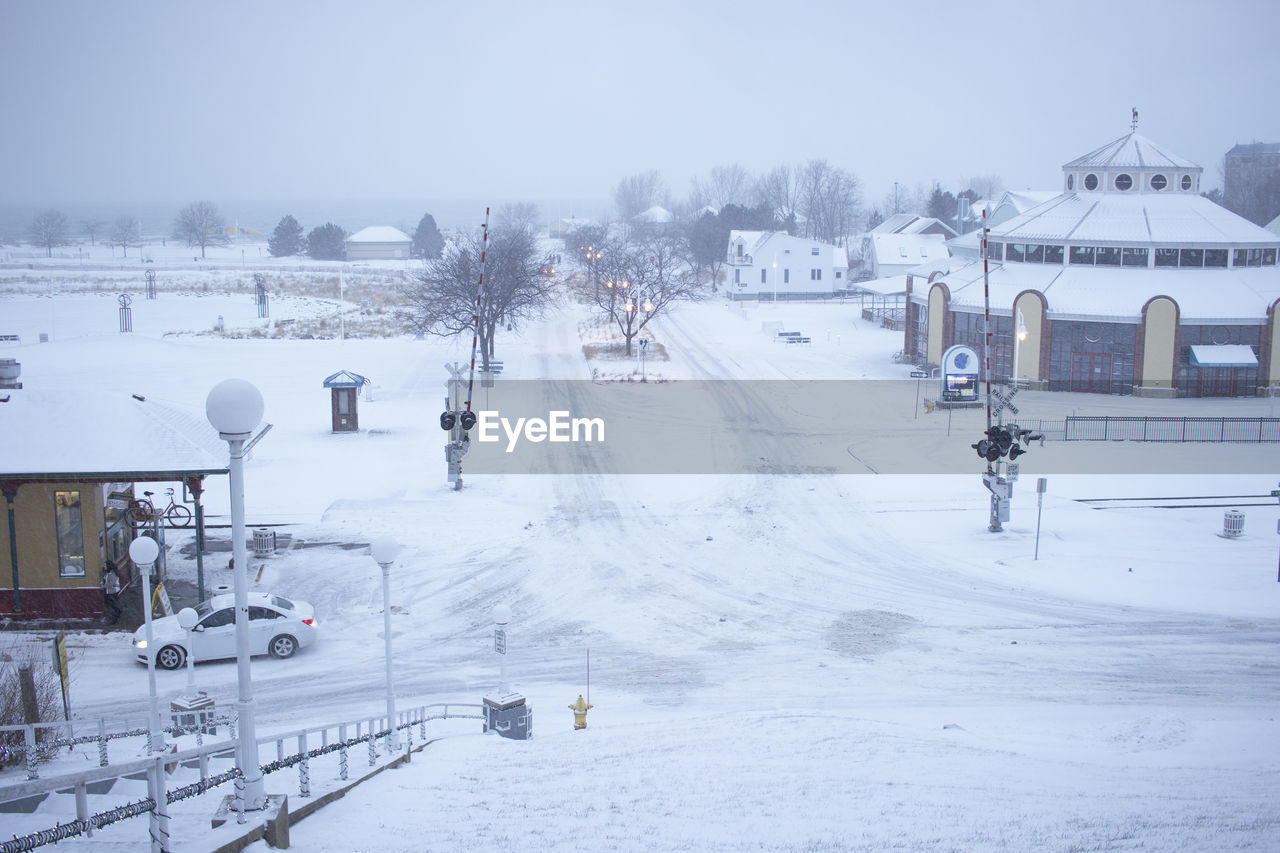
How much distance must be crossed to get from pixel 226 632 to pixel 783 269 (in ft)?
246

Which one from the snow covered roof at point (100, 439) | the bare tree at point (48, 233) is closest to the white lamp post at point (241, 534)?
the snow covered roof at point (100, 439)

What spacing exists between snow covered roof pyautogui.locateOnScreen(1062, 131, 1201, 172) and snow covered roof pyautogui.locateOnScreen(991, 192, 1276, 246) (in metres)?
1.52

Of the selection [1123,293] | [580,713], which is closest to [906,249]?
[1123,293]

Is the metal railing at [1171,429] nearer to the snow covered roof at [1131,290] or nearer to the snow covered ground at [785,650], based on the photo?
the snow covered ground at [785,650]

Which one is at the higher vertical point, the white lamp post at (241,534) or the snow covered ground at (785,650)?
the white lamp post at (241,534)

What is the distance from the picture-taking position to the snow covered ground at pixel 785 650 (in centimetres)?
1124

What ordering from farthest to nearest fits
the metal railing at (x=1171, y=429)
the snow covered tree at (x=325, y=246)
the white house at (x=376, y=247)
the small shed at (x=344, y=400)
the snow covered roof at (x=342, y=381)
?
the snow covered tree at (x=325, y=246) → the white house at (x=376, y=247) → the metal railing at (x=1171, y=429) → the small shed at (x=344, y=400) → the snow covered roof at (x=342, y=381)

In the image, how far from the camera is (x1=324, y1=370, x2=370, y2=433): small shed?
36.4 m

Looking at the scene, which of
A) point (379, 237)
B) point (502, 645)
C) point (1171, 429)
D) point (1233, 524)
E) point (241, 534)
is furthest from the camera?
point (379, 237)

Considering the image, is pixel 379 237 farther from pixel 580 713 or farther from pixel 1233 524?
pixel 580 713

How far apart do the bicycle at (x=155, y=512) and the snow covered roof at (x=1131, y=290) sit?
37.7 metres

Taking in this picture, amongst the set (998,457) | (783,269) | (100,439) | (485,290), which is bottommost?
(998,457)

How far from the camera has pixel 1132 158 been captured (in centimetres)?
5562

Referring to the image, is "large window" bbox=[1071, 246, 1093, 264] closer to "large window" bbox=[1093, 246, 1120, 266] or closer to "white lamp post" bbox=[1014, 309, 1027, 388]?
"large window" bbox=[1093, 246, 1120, 266]
